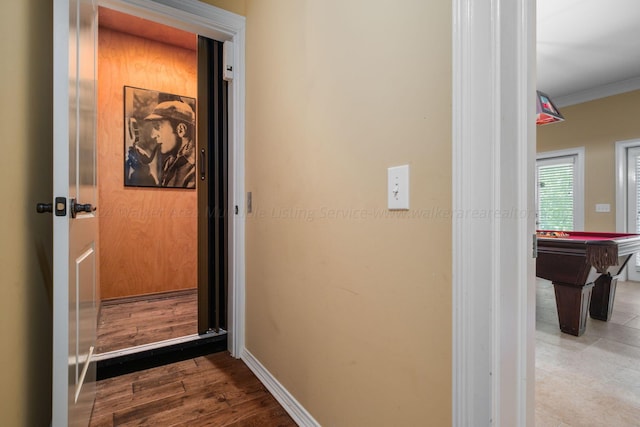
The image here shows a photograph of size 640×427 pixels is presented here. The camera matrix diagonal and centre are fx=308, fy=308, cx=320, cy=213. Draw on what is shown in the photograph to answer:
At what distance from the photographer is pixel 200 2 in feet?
6.08

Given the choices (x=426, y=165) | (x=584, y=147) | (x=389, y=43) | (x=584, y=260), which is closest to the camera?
(x=426, y=165)

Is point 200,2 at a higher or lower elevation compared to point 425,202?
higher

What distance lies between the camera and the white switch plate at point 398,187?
3.01 ft

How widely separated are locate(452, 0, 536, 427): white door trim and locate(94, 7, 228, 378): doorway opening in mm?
1849

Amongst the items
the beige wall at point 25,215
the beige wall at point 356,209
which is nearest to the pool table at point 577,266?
the beige wall at point 356,209

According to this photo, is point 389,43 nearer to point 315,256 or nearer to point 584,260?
point 315,256

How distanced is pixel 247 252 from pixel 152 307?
5.15 feet

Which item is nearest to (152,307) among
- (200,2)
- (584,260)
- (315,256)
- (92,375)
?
(92,375)

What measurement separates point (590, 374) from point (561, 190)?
402 cm

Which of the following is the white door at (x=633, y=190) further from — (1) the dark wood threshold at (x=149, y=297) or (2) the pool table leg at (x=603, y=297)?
(1) the dark wood threshold at (x=149, y=297)

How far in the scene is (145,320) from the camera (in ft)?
8.43

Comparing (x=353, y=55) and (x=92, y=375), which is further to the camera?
(x=92, y=375)

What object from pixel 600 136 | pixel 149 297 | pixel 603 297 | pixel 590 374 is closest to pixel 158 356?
pixel 149 297

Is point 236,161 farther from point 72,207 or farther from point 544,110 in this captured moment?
point 544,110
